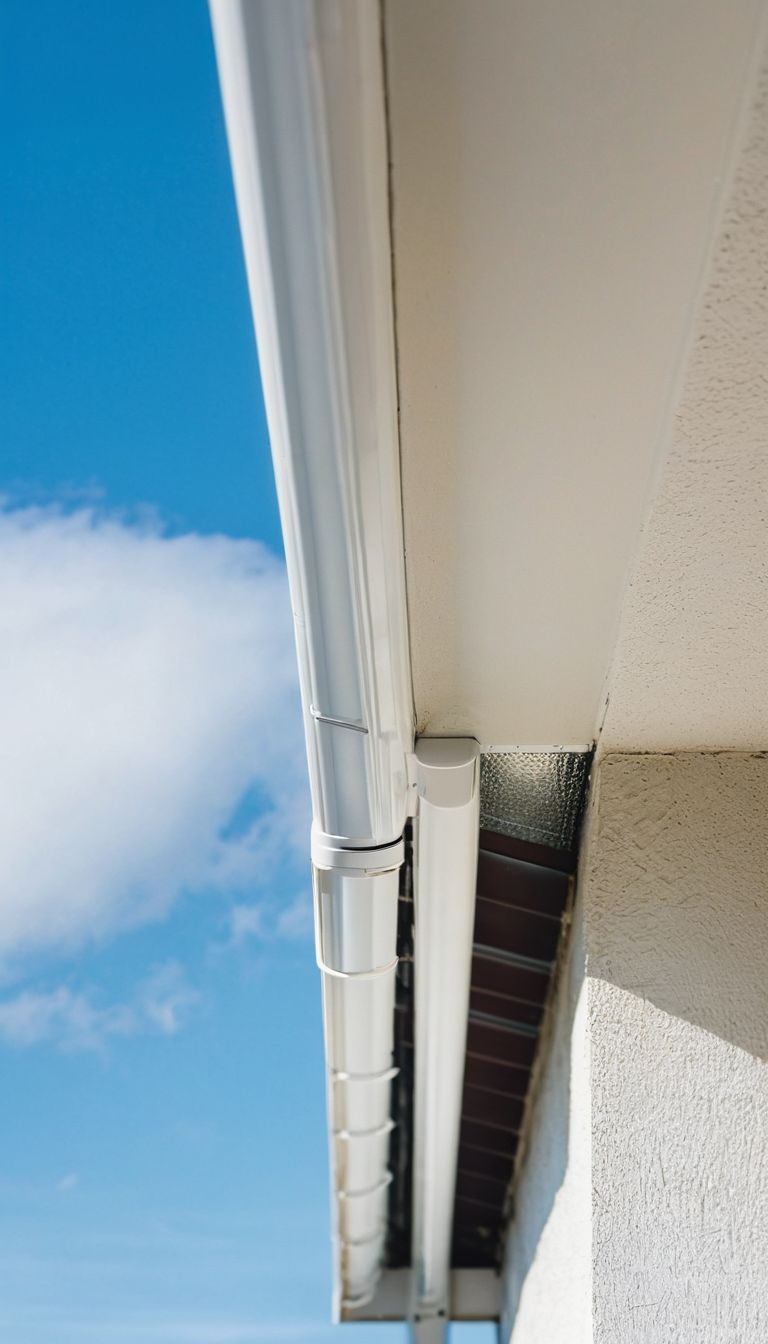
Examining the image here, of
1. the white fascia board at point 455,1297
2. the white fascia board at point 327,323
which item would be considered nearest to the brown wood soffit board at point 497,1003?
the white fascia board at point 455,1297

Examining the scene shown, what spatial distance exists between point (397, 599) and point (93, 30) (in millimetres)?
1280

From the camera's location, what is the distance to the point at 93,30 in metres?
1.84

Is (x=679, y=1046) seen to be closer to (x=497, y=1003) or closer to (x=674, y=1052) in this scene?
(x=674, y=1052)

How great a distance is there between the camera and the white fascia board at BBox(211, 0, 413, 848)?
91 centimetres

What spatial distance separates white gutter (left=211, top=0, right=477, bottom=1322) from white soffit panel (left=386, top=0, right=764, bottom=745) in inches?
2.7

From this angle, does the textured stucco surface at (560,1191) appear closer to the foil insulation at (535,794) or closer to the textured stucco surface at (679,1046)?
the textured stucco surface at (679,1046)

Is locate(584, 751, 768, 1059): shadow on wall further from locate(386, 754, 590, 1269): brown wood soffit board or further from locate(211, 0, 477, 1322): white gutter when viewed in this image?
locate(211, 0, 477, 1322): white gutter

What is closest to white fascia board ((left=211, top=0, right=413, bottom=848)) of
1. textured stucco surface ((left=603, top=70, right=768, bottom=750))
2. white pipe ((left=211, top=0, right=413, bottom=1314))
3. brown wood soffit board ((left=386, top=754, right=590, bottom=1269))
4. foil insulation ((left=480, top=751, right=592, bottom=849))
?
white pipe ((left=211, top=0, right=413, bottom=1314))

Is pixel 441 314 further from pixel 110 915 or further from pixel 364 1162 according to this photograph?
pixel 110 915

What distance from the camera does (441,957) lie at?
248 centimetres

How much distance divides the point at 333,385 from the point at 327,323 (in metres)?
0.08

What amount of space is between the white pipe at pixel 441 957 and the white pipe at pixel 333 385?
0.11 meters

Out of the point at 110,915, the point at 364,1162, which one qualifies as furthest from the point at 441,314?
the point at 110,915

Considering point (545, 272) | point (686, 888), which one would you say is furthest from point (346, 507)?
point (686, 888)
